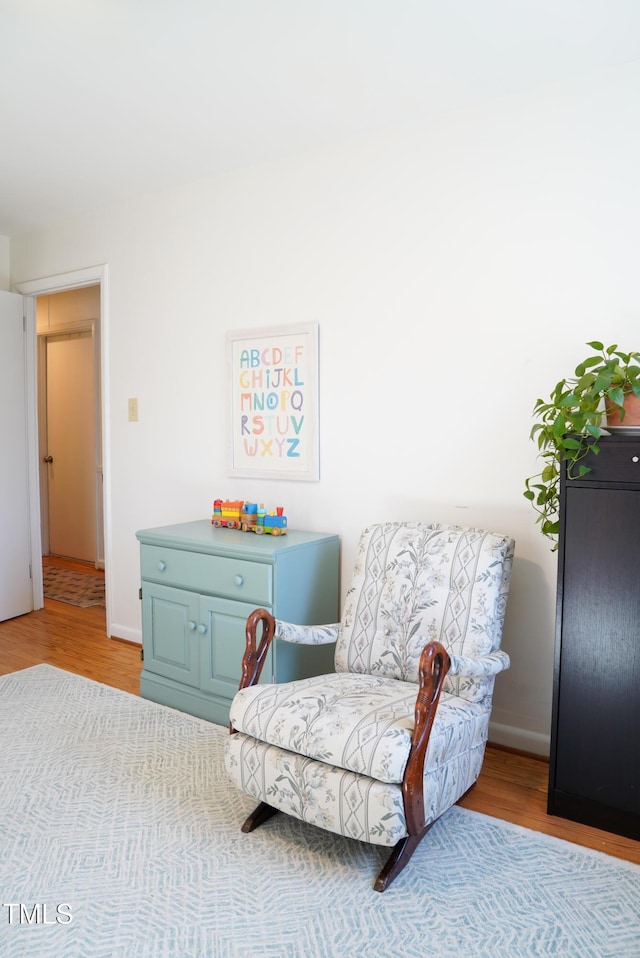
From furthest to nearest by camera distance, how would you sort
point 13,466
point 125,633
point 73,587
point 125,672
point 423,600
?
point 73,587 → point 13,466 → point 125,633 → point 125,672 → point 423,600

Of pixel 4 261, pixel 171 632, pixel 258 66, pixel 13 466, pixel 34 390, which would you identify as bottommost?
pixel 171 632

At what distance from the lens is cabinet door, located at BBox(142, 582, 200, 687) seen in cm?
281

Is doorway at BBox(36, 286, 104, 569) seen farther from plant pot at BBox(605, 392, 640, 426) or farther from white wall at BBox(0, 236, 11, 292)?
plant pot at BBox(605, 392, 640, 426)

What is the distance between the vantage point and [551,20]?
1999mm

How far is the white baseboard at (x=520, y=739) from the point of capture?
8.23 ft

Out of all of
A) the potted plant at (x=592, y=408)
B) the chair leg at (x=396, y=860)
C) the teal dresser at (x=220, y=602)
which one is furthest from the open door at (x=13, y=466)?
the potted plant at (x=592, y=408)

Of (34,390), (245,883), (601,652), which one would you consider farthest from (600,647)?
(34,390)

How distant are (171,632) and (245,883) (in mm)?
1301

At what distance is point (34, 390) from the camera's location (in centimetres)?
430

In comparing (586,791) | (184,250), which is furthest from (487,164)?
(586,791)

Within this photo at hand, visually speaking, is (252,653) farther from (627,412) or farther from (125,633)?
(125,633)

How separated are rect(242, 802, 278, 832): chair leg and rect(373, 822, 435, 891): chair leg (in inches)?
16.2

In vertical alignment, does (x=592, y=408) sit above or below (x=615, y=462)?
above

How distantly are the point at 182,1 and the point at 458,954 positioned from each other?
2602 mm
